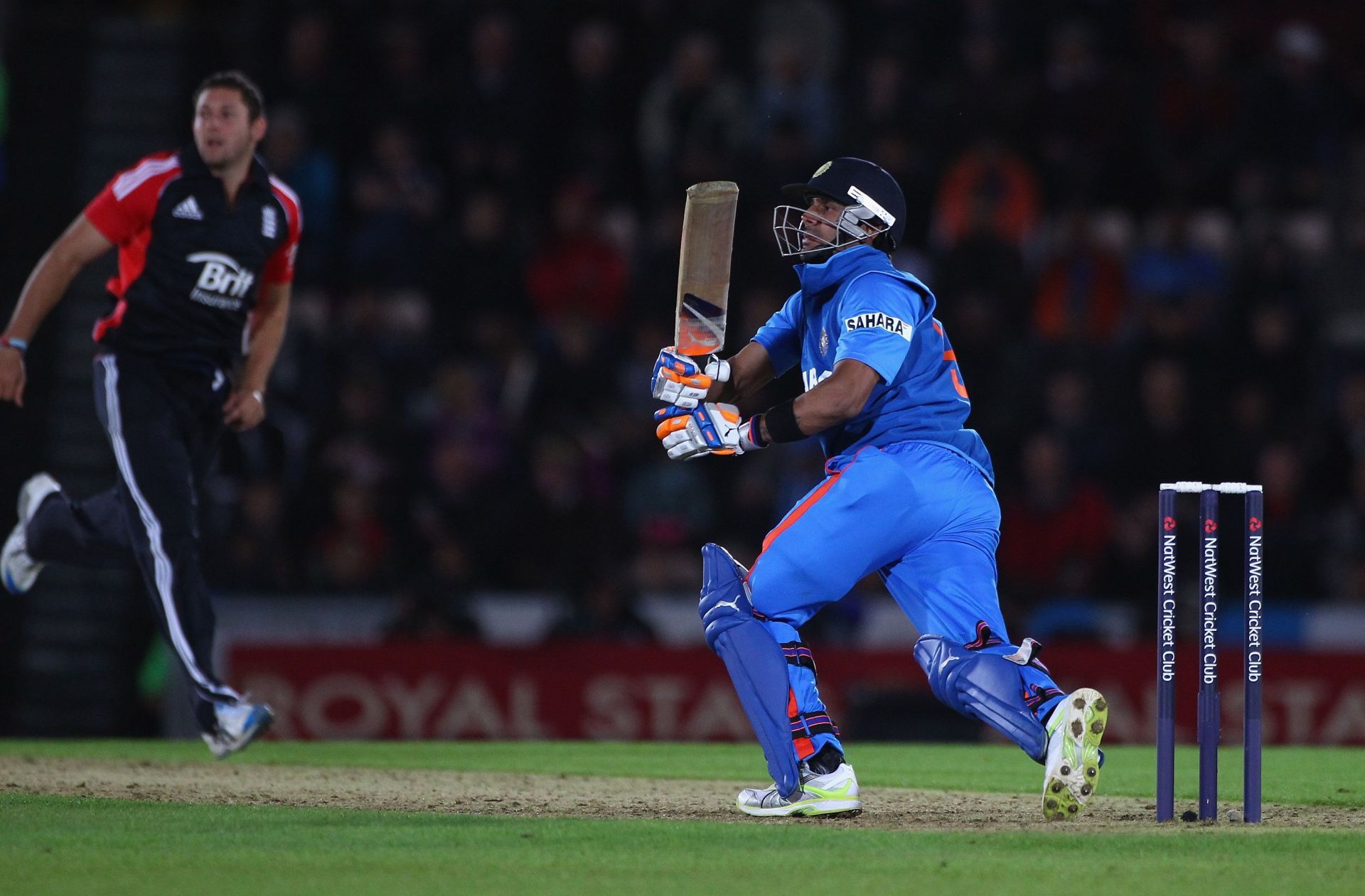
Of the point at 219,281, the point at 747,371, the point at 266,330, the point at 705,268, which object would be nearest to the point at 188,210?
the point at 219,281

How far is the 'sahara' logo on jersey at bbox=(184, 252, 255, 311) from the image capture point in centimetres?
766

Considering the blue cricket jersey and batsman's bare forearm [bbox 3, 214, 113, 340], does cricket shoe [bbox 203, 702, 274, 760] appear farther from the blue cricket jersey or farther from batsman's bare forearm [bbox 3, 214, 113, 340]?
the blue cricket jersey

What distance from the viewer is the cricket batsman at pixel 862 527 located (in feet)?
19.8

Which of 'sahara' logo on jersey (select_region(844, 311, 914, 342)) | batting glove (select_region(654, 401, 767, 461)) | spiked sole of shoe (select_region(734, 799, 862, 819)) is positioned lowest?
spiked sole of shoe (select_region(734, 799, 862, 819))

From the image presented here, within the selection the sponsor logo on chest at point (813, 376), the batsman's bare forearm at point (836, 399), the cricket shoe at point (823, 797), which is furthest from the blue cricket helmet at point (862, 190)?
the cricket shoe at point (823, 797)

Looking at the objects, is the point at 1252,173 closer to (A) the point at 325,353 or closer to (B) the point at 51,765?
(A) the point at 325,353

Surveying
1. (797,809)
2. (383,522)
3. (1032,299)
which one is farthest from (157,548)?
(1032,299)

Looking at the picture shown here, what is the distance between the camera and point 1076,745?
5.88 metres

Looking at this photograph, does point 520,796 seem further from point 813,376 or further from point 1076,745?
point 1076,745

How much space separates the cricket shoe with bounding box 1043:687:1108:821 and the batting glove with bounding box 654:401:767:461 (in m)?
1.26

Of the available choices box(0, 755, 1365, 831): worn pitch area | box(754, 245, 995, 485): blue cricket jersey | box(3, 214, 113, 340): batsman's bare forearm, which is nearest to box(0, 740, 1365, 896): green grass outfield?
box(0, 755, 1365, 831): worn pitch area

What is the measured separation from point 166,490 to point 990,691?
11.2ft

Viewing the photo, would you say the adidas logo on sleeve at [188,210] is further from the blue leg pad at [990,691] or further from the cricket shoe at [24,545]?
the blue leg pad at [990,691]

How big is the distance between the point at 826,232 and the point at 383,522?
6510 millimetres
